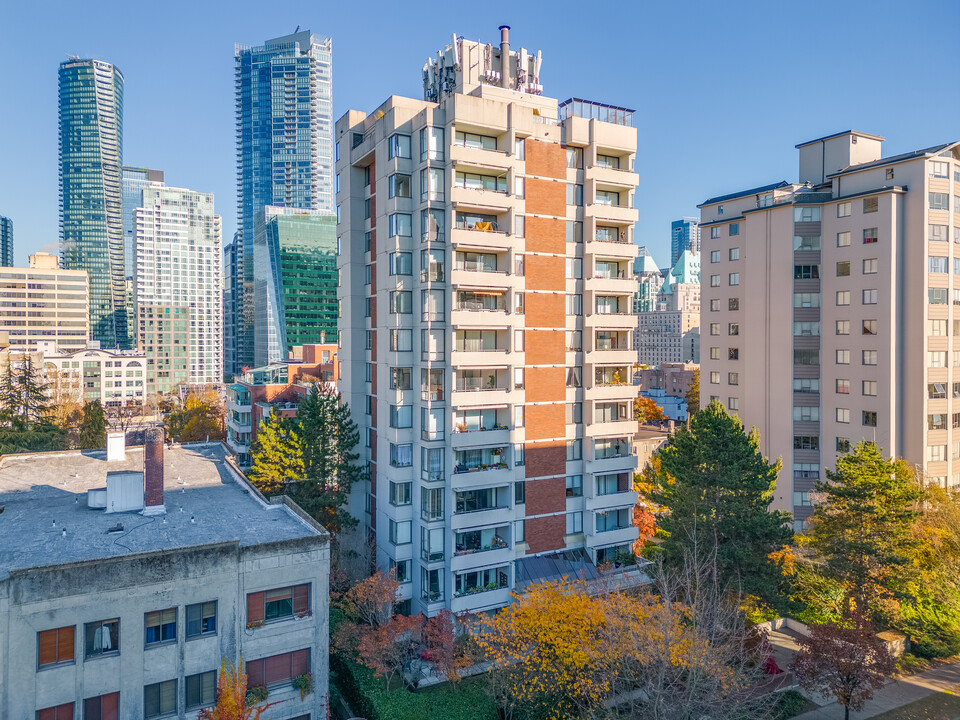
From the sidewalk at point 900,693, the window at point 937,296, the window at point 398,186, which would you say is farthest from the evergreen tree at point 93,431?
the window at point 937,296

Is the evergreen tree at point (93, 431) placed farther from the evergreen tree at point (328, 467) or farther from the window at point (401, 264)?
the window at point (401, 264)

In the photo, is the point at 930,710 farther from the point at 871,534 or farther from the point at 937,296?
the point at 937,296

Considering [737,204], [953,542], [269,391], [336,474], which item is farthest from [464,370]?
[269,391]

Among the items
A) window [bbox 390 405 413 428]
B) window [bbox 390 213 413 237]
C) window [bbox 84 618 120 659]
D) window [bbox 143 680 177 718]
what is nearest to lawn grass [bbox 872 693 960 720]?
window [bbox 390 405 413 428]

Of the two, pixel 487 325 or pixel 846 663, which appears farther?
pixel 487 325

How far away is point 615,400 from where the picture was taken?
49.5 meters

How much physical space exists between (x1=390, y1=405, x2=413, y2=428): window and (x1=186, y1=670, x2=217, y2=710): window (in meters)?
19.7

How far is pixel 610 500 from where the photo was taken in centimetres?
4912

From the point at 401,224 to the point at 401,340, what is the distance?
879cm

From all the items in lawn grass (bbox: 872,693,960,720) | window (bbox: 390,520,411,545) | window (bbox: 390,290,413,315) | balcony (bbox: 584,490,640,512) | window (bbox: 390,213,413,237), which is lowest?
lawn grass (bbox: 872,693,960,720)

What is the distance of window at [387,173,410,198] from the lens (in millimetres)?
44625

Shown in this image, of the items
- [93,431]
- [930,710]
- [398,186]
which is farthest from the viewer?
[93,431]

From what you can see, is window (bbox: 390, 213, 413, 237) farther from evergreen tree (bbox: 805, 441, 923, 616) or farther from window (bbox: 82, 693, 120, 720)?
evergreen tree (bbox: 805, 441, 923, 616)

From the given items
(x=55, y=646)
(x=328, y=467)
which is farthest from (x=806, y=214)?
(x=55, y=646)
